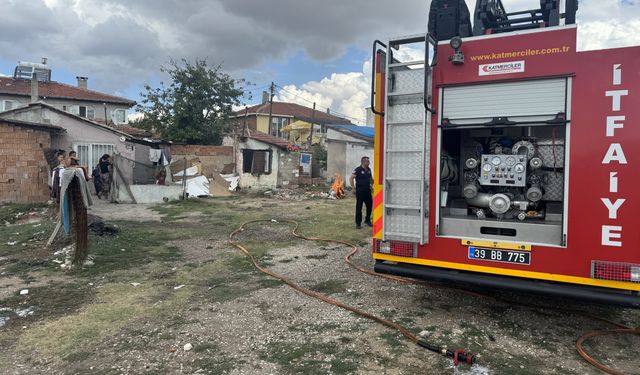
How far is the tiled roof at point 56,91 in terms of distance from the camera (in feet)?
122

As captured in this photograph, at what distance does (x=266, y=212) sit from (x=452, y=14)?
10.0 metres

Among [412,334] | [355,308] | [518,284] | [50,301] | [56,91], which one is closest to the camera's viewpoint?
[518,284]

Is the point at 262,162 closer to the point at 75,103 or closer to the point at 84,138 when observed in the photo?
the point at 84,138

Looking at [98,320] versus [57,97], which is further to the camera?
[57,97]

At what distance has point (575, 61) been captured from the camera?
4105 millimetres

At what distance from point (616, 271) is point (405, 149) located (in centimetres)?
220

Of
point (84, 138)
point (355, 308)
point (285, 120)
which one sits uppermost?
point (285, 120)

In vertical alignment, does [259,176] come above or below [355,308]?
above

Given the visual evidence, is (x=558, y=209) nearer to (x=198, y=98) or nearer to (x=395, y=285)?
(x=395, y=285)

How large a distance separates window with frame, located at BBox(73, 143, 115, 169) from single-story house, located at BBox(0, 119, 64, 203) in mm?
2407

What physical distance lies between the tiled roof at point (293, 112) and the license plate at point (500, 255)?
138ft

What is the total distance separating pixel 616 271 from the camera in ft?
12.9

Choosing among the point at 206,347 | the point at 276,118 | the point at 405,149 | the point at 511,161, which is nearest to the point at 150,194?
the point at 206,347

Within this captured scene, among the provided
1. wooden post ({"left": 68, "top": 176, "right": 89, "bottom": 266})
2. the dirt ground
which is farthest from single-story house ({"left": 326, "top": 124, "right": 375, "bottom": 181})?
wooden post ({"left": 68, "top": 176, "right": 89, "bottom": 266})
